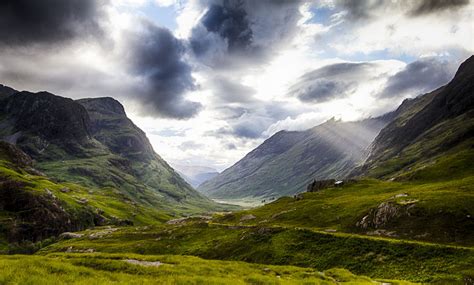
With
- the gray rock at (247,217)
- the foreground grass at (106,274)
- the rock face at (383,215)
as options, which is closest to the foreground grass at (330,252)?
the foreground grass at (106,274)

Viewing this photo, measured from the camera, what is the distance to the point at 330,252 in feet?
150

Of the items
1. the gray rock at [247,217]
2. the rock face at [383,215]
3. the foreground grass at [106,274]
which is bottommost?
the gray rock at [247,217]

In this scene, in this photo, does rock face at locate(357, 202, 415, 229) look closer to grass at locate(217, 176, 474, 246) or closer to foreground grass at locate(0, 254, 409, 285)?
grass at locate(217, 176, 474, 246)

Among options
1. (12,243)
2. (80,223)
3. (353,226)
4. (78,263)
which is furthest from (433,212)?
(80,223)

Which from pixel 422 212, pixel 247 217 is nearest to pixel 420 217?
pixel 422 212

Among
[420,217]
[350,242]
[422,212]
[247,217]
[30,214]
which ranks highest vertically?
[30,214]

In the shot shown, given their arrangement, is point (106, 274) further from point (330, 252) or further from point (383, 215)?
point (383, 215)

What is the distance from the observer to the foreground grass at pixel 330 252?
34.7 metres

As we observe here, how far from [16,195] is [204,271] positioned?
195 metres

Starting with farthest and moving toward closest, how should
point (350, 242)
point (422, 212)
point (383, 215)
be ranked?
point (383, 215), point (422, 212), point (350, 242)

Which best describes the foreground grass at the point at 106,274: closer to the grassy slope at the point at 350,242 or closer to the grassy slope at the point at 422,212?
the grassy slope at the point at 350,242

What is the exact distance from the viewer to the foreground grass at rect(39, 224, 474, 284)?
34656mm

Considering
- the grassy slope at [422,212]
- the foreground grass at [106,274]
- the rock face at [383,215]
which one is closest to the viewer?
the foreground grass at [106,274]

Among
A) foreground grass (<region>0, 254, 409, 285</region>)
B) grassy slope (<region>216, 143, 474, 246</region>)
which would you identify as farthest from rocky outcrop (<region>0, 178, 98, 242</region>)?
foreground grass (<region>0, 254, 409, 285</region>)
